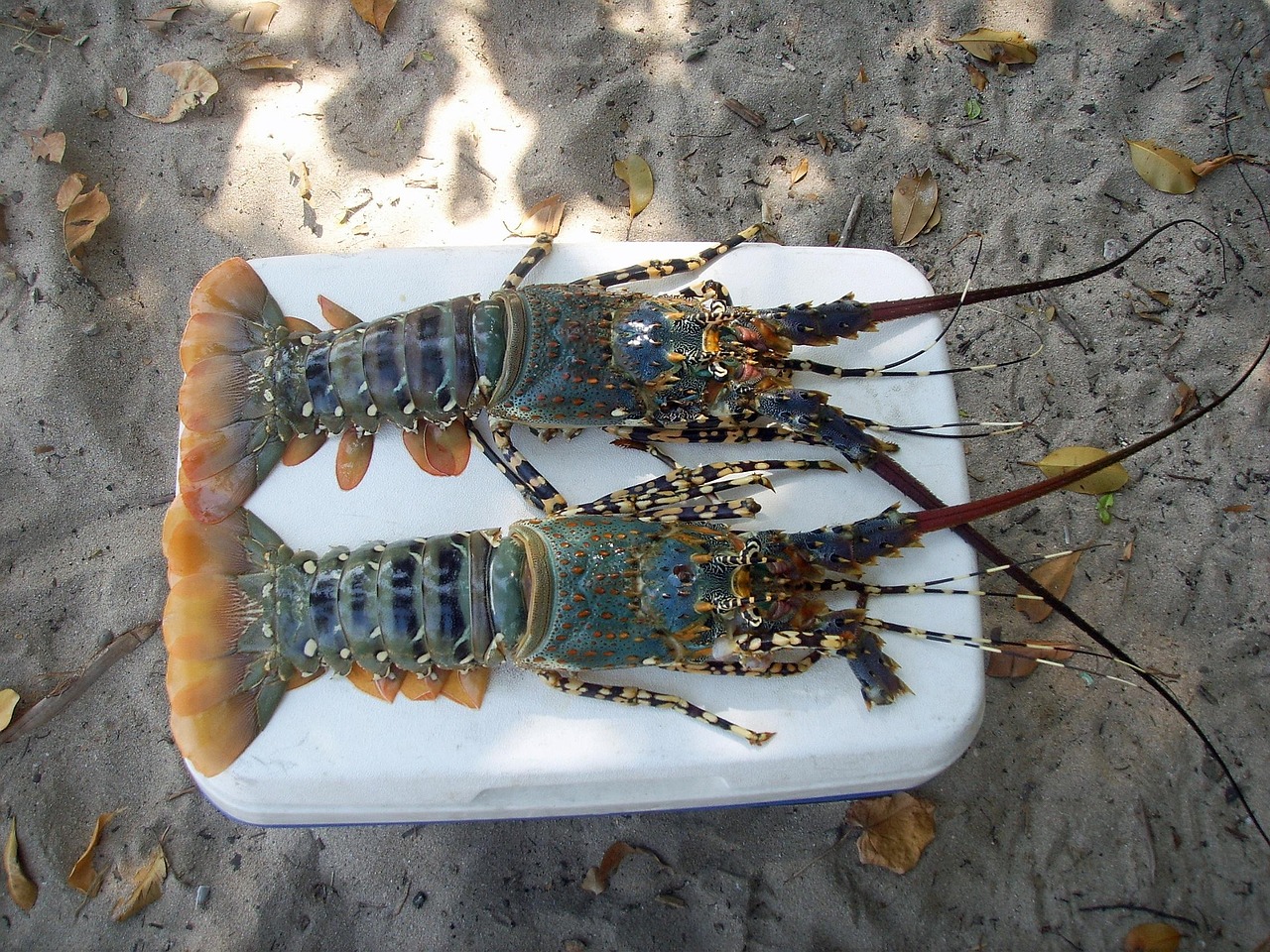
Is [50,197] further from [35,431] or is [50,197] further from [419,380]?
[419,380]

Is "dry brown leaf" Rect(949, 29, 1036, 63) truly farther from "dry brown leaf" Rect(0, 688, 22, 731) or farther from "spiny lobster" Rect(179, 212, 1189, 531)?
"dry brown leaf" Rect(0, 688, 22, 731)

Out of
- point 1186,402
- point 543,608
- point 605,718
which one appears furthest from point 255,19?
point 1186,402

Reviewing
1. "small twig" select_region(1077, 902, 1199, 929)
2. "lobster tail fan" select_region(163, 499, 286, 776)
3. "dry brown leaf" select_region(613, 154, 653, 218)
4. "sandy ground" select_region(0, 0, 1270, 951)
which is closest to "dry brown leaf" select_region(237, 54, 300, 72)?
"sandy ground" select_region(0, 0, 1270, 951)

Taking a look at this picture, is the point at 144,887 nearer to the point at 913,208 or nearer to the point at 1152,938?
the point at 1152,938

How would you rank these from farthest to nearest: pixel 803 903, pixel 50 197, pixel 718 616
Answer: pixel 50 197, pixel 803 903, pixel 718 616

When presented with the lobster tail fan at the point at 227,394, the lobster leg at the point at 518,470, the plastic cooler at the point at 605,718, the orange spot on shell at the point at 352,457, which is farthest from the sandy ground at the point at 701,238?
the lobster leg at the point at 518,470

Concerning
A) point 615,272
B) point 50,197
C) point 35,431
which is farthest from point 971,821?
point 50,197
